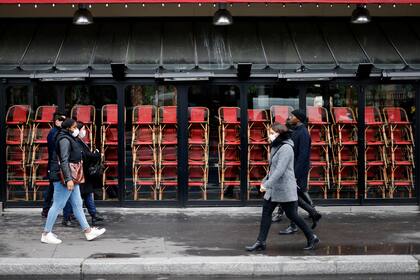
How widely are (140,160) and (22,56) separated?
2.99 m

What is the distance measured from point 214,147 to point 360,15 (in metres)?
3.66

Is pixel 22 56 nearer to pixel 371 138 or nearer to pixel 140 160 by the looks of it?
pixel 140 160

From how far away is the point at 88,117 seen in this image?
13289 mm

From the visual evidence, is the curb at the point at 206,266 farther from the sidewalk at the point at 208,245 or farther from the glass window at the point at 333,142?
the glass window at the point at 333,142

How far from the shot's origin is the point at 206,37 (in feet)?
45.0

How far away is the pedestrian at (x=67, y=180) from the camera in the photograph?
10297mm

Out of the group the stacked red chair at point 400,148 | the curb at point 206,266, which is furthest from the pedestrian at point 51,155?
the stacked red chair at point 400,148

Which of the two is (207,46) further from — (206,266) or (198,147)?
(206,266)

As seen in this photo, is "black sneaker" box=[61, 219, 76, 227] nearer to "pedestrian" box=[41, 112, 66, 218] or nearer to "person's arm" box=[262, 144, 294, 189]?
"pedestrian" box=[41, 112, 66, 218]

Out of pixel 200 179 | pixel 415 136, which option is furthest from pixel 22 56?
pixel 415 136

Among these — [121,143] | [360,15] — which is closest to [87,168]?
[121,143]

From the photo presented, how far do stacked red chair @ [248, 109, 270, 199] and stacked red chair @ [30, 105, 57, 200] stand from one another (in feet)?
12.3

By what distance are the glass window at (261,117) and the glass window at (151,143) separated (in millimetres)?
1446

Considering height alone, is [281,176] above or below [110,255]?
above
